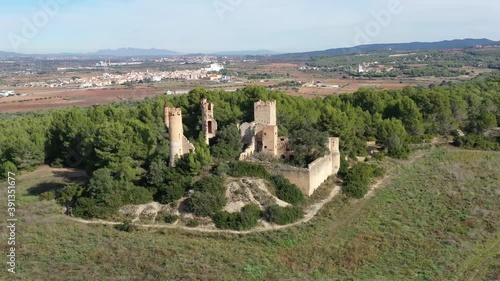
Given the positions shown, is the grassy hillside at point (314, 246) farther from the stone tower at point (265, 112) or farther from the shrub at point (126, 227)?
the stone tower at point (265, 112)

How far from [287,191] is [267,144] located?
5085mm

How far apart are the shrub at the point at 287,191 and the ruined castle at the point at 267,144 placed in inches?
21.6

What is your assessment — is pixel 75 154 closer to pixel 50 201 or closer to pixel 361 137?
pixel 50 201

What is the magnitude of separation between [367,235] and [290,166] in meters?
7.39

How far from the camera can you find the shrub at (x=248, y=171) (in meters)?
31.4

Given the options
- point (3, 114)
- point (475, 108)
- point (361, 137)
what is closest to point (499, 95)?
point (475, 108)

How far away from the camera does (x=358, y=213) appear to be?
3016cm

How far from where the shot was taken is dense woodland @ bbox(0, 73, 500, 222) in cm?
3023

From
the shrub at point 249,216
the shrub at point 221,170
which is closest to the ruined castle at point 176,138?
the shrub at point 221,170

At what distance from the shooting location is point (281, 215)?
28.4 metres

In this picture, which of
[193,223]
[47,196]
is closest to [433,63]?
[193,223]

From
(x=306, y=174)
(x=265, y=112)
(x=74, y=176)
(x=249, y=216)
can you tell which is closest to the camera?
(x=249, y=216)

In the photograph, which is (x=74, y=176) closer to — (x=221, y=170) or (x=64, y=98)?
(x=221, y=170)

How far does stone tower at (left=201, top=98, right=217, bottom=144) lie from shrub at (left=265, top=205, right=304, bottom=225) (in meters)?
10.5
